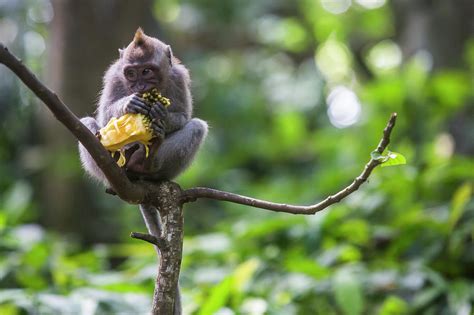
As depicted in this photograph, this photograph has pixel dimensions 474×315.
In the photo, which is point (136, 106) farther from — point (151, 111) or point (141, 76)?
point (141, 76)

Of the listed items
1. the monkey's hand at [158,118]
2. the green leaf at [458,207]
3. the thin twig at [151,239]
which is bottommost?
the thin twig at [151,239]

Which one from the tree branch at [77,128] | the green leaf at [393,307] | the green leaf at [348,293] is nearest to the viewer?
the tree branch at [77,128]

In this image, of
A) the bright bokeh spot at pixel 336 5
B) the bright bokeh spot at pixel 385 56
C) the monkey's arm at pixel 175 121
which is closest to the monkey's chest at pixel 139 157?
the monkey's arm at pixel 175 121

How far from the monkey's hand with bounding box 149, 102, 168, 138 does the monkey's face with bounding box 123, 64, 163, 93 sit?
0.25 m

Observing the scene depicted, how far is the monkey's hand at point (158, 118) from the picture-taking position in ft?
9.49

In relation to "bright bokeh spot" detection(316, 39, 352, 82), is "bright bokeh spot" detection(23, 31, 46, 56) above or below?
below

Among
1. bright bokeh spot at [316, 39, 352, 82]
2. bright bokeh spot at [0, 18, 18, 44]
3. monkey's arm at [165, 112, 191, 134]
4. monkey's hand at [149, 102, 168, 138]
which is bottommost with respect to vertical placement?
monkey's hand at [149, 102, 168, 138]

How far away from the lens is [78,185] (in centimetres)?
823

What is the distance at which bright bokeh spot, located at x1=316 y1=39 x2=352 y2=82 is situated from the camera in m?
12.0

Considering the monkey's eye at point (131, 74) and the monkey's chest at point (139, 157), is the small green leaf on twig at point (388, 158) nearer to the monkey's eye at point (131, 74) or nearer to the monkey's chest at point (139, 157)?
the monkey's chest at point (139, 157)

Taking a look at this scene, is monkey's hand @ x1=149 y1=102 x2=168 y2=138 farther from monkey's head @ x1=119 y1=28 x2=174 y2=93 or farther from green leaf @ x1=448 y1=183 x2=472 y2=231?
green leaf @ x1=448 y1=183 x2=472 y2=231

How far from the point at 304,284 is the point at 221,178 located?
416 cm

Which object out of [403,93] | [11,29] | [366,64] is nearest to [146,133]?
[403,93]

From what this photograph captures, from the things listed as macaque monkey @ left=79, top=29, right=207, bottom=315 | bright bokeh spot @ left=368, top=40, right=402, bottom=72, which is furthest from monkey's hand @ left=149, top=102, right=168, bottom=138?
bright bokeh spot @ left=368, top=40, right=402, bottom=72
